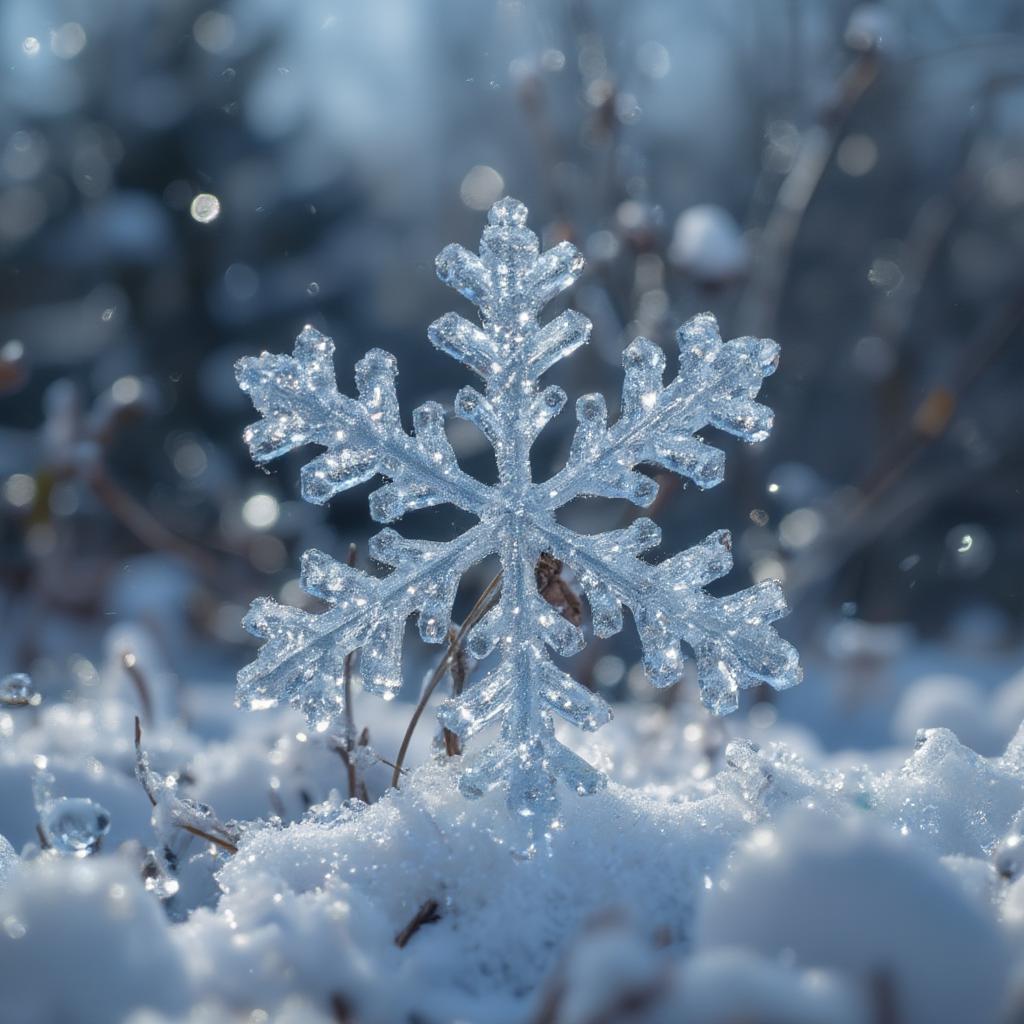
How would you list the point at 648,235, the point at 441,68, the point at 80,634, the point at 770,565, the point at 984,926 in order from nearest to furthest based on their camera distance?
1. the point at 984,926
2. the point at 648,235
3. the point at 770,565
4. the point at 80,634
5. the point at 441,68

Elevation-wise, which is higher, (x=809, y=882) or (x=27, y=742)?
(x=27, y=742)

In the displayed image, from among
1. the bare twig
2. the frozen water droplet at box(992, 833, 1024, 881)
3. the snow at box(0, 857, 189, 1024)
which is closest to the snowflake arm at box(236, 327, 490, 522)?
the snow at box(0, 857, 189, 1024)

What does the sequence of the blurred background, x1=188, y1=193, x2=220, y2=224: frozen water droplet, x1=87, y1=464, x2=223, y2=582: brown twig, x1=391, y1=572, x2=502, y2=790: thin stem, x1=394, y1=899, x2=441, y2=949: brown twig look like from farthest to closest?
x1=188, y1=193, x2=220, y2=224: frozen water droplet, the blurred background, x1=87, y1=464, x2=223, y2=582: brown twig, x1=391, y1=572, x2=502, y2=790: thin stem, x1=394, y1=899, x2=441, y2=949: brown twig

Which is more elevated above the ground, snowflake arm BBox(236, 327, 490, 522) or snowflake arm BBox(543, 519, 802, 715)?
snowflake arm BBox(236, 327, 490, 522)

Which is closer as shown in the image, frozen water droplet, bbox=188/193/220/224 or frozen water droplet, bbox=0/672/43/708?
frozen water droplet, bbox=0/672/43/708

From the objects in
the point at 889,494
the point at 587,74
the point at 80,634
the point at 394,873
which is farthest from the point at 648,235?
the point at 80,634

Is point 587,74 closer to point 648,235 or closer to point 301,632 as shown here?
point 648,235

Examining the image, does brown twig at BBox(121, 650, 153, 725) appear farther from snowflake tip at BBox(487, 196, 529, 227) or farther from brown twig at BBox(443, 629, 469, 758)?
snowflake tip at BBox(487, 196, 529, 227)
